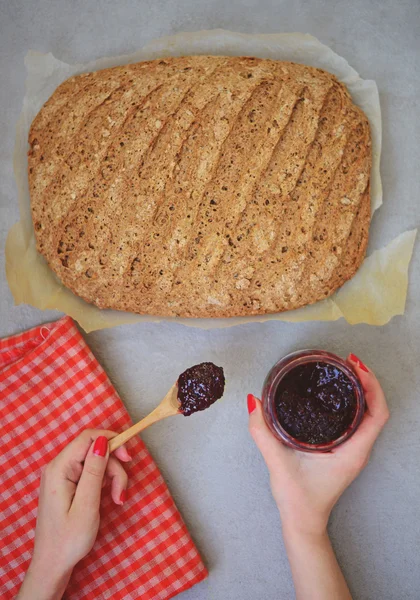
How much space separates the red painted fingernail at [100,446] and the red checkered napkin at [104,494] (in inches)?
4.2

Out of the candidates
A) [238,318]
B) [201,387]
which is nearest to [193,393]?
[201,387]

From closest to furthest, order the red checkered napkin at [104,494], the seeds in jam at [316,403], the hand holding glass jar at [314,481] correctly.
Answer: the seeds in jam at [316,403] < the hand holding glass jar at [314,481] < the red checkered napkin at [104,494]

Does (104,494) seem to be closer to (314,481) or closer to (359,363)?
(314,481)

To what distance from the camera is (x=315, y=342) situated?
147cm

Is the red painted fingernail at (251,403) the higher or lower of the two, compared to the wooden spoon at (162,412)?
higher

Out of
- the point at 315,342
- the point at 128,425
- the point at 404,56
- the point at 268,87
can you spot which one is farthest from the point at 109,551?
the point at 404,56

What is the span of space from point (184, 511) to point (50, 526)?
0.37 metres

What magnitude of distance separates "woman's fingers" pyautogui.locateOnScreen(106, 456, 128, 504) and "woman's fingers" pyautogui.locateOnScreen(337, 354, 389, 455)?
0.56m

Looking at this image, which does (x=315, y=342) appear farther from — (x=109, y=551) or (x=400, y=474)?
(x=109, y=551)

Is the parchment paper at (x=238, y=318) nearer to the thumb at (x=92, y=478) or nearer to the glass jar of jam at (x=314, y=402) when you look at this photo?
the glass jar of jam at (x=314, y=402)

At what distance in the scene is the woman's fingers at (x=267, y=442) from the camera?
1.31 metres

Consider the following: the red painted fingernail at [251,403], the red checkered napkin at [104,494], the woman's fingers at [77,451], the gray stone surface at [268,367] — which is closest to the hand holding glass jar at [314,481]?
the red painted fingernail at [251,403]

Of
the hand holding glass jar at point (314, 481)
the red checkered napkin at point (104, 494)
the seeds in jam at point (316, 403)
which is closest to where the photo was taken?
the seeds in jam at point (316, 403)

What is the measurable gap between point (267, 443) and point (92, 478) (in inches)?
17.1
